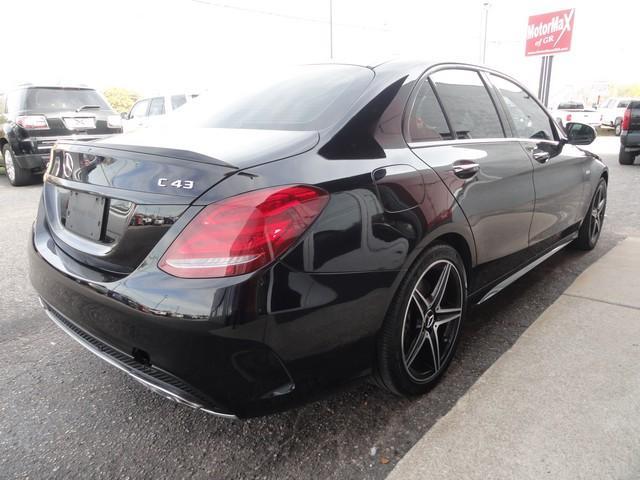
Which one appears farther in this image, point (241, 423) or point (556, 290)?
point (556, 290)

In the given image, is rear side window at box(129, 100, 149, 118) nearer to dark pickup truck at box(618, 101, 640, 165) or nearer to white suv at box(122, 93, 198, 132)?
white suv at box(122, 93, 198, 132)

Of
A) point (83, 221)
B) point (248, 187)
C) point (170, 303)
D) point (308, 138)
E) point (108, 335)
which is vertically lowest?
point (108, 335)

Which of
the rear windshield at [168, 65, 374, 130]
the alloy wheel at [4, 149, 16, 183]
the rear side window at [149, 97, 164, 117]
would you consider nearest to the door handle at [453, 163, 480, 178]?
the rear windshield at [168, 65, 374, 130]

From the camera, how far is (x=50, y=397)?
224 cm

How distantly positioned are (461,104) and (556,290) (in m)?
1.72

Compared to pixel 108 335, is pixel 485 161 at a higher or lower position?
higher

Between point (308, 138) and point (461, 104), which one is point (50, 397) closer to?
point (308, 138)

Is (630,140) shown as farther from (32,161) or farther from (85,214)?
(32,161)

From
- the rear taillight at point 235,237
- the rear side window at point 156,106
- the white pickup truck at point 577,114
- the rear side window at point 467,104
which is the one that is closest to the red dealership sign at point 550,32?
the white pickup truck at point 577,114

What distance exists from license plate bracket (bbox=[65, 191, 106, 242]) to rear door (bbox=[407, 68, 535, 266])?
128cm

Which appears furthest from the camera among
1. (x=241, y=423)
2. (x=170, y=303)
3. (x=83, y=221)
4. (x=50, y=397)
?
(x=50, y=397)

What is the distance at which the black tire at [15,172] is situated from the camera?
8.15 meters

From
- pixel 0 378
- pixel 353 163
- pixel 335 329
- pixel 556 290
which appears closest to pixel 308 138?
pixel 353 163

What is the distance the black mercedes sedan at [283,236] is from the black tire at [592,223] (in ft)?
6.44
